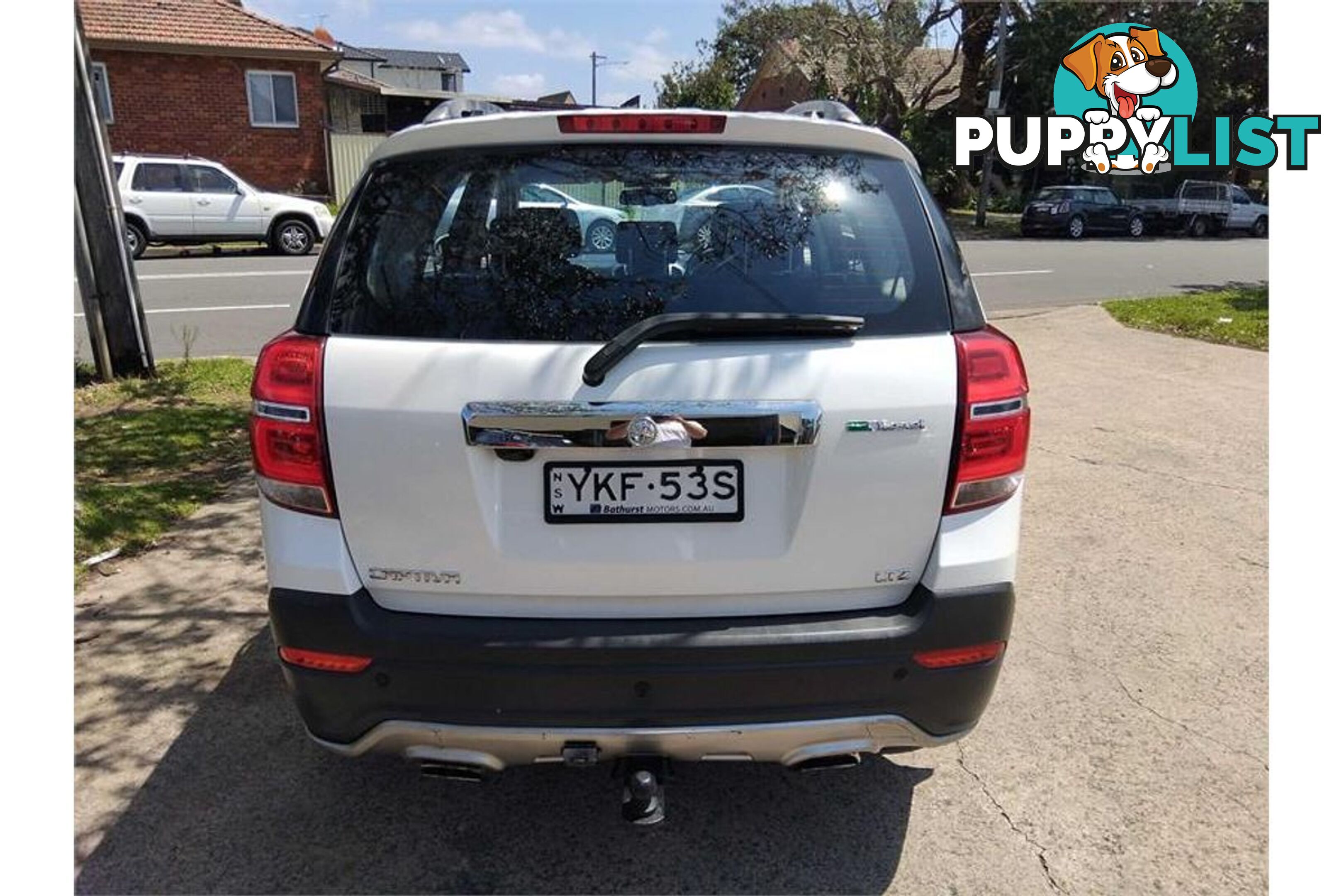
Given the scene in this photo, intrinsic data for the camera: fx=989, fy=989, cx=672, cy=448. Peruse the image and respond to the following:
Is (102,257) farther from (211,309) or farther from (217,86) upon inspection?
(217,86)

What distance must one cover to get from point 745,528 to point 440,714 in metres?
0.83

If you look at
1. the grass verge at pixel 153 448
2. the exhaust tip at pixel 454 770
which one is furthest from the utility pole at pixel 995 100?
the exhaust tip at pixel 454 770

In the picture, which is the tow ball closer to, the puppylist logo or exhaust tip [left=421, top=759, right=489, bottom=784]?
exhaust tip [left=421, top=759, right=489, bottom=784]

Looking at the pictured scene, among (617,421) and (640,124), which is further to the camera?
(640,124)

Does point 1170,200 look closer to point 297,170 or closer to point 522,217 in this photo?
point 297,170

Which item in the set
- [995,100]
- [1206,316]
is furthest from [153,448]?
[995,100]

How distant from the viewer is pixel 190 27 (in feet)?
77.2

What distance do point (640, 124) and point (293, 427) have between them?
43.8 inches

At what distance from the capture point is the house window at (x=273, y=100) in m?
24.4

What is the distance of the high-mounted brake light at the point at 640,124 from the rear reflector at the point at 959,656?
137 cm

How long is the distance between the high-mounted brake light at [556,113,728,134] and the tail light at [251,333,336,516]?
803 mm

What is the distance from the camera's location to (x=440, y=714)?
230 cm

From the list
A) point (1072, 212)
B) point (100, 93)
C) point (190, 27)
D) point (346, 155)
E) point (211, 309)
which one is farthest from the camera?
point (1072, 212)

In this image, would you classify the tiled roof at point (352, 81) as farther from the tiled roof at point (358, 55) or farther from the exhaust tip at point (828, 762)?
the exhaust tip at point (828, 762)
